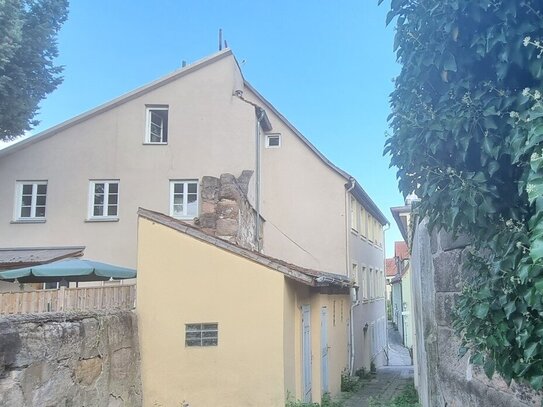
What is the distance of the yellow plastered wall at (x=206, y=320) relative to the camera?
8938mm

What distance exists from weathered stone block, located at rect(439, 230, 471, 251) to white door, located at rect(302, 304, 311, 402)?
774 cm

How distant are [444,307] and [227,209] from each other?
1187 cm

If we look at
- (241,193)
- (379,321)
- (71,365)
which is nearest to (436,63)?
(71,365)

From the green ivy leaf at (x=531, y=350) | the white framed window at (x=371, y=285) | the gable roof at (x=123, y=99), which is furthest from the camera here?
the white framed window at (x=371, y=285)

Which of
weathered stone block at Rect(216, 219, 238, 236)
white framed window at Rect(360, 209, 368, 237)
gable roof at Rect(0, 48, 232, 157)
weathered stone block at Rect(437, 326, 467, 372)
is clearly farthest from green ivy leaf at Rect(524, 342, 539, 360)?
white framed window at Rect(360, 209, 368, 237)

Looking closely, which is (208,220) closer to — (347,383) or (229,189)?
(229,189)

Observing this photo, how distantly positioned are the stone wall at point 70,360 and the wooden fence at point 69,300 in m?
0.31

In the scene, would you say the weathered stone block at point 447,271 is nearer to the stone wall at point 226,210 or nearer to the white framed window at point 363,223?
the stone wall at point 226,210

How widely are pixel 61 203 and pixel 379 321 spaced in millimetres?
18374

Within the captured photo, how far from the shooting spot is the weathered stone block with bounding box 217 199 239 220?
1495 centimetres

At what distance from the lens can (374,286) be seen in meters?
26.9

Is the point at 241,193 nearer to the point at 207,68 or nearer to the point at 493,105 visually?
the point at 207,68

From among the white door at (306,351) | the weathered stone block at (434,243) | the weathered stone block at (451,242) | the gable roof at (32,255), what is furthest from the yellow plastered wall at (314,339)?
the gable roof at (32,255)

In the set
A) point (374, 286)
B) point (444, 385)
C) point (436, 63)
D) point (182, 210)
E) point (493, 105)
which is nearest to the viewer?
point (493, 105)
